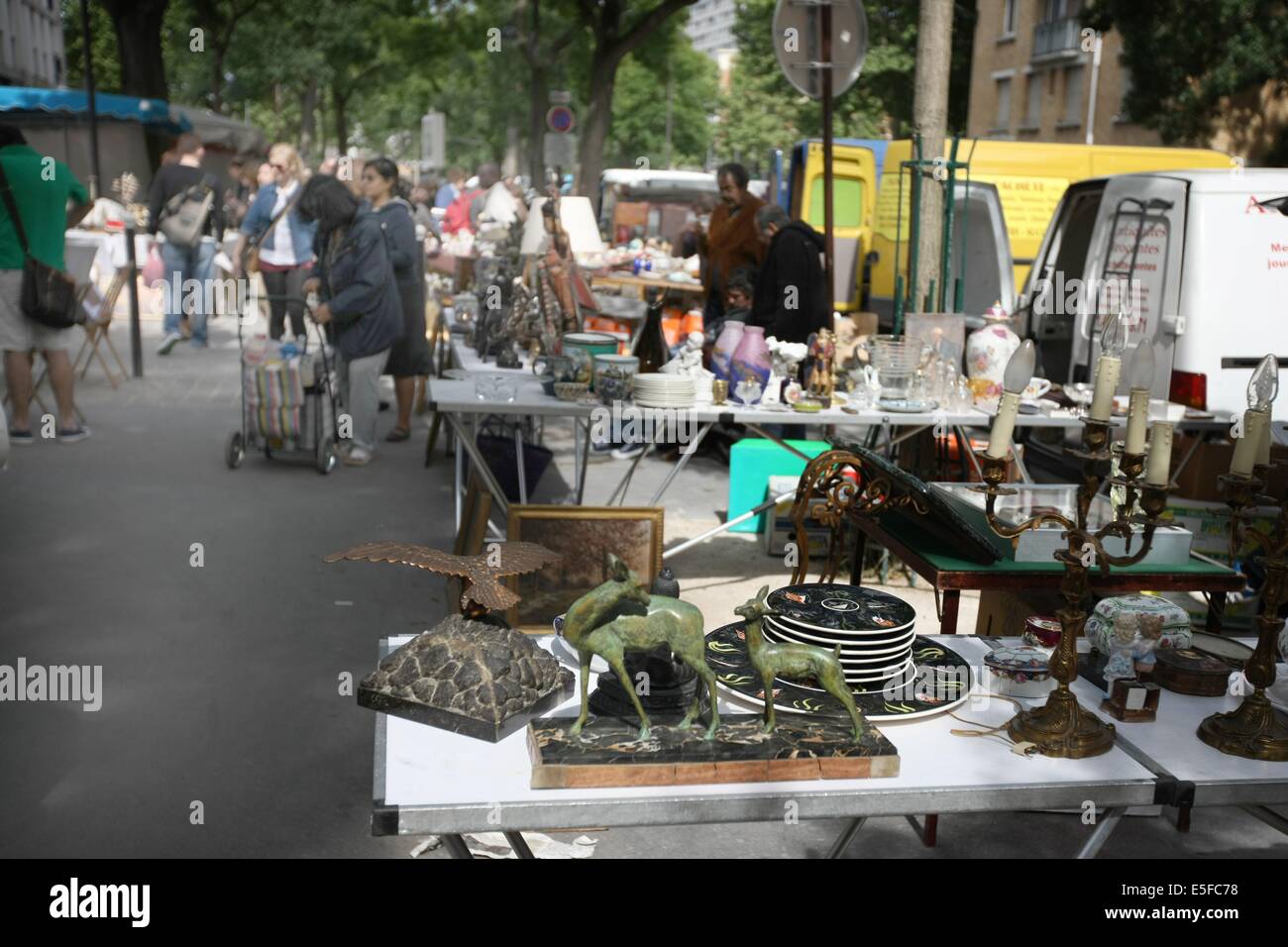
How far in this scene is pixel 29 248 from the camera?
26.7ft

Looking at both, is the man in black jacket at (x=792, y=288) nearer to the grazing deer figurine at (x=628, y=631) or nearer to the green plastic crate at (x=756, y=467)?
the green plastic crate at (x=756, y=467)

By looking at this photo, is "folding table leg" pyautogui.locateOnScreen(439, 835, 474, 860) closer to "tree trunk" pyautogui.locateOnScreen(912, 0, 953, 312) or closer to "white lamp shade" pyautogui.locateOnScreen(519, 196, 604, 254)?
"tree trunk" pyautogui.locateOnScreen(912, 0, 953, 312)

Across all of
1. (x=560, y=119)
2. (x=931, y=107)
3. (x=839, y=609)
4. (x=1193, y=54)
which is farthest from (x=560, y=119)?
(x=1193, y=54)

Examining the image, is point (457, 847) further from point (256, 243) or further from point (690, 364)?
point (256, 243)

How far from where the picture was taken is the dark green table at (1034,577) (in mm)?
3924

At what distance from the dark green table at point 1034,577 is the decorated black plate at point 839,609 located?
35.5 inches

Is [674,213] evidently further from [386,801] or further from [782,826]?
[386,801]

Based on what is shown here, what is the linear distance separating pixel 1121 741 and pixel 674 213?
1880 cm

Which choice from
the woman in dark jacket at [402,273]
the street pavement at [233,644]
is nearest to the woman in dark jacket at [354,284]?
the woman in dark jacket at [402,273]

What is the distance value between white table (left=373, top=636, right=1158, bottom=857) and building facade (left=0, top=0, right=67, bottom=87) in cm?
3279

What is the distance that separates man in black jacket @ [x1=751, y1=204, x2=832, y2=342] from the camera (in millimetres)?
8055

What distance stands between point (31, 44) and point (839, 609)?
39.6 meters

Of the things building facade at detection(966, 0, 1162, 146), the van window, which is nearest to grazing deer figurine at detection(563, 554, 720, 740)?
the van window
